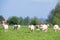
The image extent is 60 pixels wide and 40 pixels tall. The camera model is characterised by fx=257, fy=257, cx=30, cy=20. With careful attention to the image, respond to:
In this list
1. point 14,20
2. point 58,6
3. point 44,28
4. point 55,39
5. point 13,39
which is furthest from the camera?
point 14,20

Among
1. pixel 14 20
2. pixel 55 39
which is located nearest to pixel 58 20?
pixel 14 20

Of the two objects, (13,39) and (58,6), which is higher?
(58,6)

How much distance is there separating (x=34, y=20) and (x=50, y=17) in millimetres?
19888

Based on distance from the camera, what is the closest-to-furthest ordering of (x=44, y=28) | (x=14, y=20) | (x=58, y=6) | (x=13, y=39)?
1. (x=13, y=39)
2. (x=44, y=28)
3. (x=58, y=6)
4. (x=14, y=20)

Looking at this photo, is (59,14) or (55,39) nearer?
(55,39)

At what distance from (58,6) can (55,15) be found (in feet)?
13.8

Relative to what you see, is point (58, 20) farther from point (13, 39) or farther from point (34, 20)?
point (13, 39)

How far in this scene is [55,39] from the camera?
65.6 ft

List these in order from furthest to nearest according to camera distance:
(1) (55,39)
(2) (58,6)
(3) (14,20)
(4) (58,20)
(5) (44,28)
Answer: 1. (3) (14,20)
2. (2) (58,6)
3. (4) (58,20)
4. (5) (44,28)
5. (1) (55,39)

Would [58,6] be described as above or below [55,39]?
above

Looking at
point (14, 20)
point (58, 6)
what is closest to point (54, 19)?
point (58, 6)

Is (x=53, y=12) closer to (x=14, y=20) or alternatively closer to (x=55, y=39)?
(x=14, y=20)

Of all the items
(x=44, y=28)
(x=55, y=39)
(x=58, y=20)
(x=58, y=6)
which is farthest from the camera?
(x=58, y=6)

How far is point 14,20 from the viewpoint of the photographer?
98.6 meters
